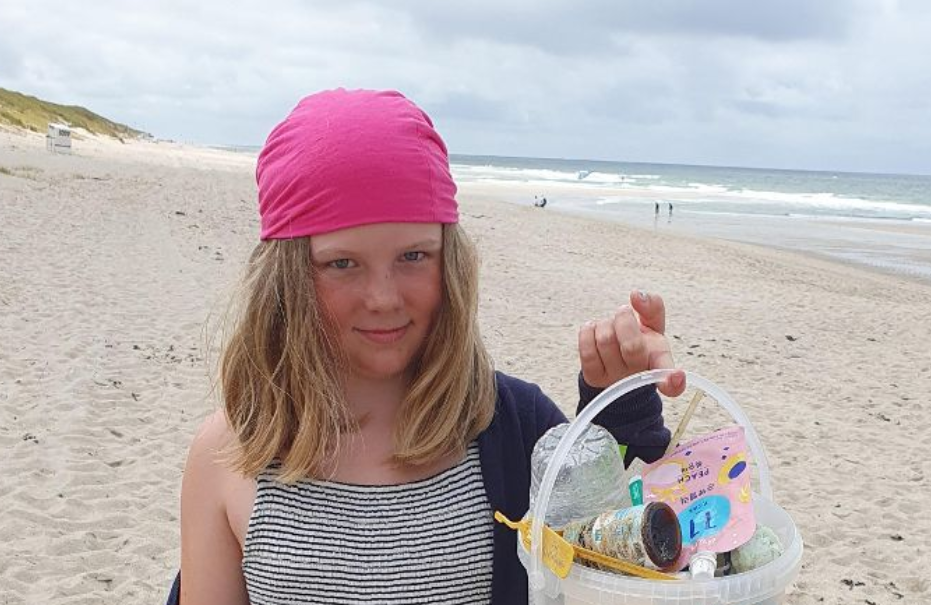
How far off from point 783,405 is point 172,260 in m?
8.24

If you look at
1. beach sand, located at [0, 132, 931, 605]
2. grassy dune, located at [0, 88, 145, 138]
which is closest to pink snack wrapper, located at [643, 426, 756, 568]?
beach sand, located at [0, 132, 931, 605]

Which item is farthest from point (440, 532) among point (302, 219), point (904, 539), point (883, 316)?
point (883, 316)

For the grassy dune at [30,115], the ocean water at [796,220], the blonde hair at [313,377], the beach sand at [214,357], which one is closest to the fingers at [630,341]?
the blonde hair at [313,377]

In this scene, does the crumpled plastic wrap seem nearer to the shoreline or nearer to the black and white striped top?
the black and white striped top

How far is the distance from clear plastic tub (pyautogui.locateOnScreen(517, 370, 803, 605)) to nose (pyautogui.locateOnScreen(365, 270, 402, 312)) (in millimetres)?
402

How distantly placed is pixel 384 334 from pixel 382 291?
0.31 ft

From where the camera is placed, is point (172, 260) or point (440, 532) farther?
point (172, 260)

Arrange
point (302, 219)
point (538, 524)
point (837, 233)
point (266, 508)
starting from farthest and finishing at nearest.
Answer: point (837, 233) → point (266, 508) → point (302, 219) → point (538, 524)

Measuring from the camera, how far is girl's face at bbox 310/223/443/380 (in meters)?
1.45

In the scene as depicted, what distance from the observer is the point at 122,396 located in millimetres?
6422

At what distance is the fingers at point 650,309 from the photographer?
148 centimetres

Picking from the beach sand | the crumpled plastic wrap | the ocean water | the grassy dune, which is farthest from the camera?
the grassy dune

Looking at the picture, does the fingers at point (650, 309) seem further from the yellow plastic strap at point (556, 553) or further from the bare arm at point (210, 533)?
the bare arm at point (210, 533)

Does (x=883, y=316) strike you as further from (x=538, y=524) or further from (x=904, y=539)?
(x=538, y=524)
